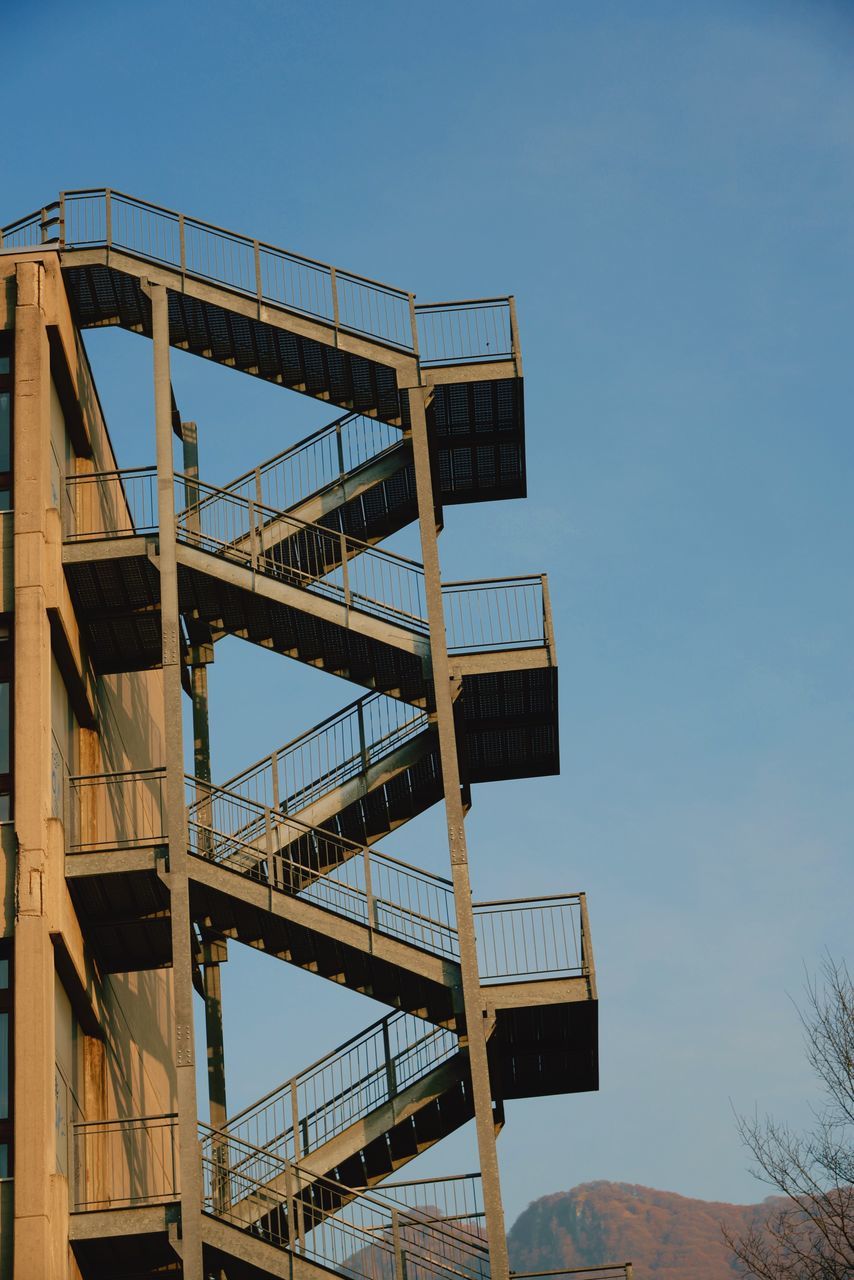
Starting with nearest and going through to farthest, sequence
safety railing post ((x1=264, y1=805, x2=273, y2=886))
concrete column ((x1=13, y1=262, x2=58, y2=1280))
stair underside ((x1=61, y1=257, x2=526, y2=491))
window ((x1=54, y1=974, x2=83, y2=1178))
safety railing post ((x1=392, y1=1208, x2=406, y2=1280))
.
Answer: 1. concrete column ((x1=13, y1=262, x2=58, y2=1280))
2. safety railing post ((x1=392, y1=1208, x2=406, y2=1280))
3. window ((x1=54, y1=974, x2=83, y2=1178))
4. safety railing post ((x1=264, y1=805, x2=273, y2=886))
5. stair underside ((x1=61, y1=257, x2=526, y2=491))

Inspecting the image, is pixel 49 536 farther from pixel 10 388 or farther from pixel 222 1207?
pixel 222 1207

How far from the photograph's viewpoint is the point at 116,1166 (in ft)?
85.7

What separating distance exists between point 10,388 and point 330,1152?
12.3 metres

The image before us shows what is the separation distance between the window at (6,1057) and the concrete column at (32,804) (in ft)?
0.67

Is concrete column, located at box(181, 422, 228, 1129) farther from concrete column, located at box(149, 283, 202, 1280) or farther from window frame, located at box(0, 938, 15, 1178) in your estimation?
window frame, located at box(0, 938, 15, 1178)

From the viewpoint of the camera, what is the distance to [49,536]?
1006 inches

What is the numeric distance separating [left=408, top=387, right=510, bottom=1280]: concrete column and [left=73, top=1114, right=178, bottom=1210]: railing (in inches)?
162

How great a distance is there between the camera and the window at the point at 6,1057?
21703 millimetres

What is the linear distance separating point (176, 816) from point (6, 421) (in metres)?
6.98

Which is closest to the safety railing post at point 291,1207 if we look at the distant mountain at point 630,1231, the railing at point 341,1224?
the railing at point 341,1224

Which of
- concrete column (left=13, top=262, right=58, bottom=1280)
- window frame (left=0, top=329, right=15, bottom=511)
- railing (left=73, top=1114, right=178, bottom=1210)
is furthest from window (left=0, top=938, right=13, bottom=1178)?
window frame (left=0, top=329, right=15, bottom=511)

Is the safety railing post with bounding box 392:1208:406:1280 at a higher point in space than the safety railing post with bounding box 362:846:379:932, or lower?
lower

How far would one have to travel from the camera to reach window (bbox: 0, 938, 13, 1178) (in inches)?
854

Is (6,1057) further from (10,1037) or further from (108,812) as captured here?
(108,812)
